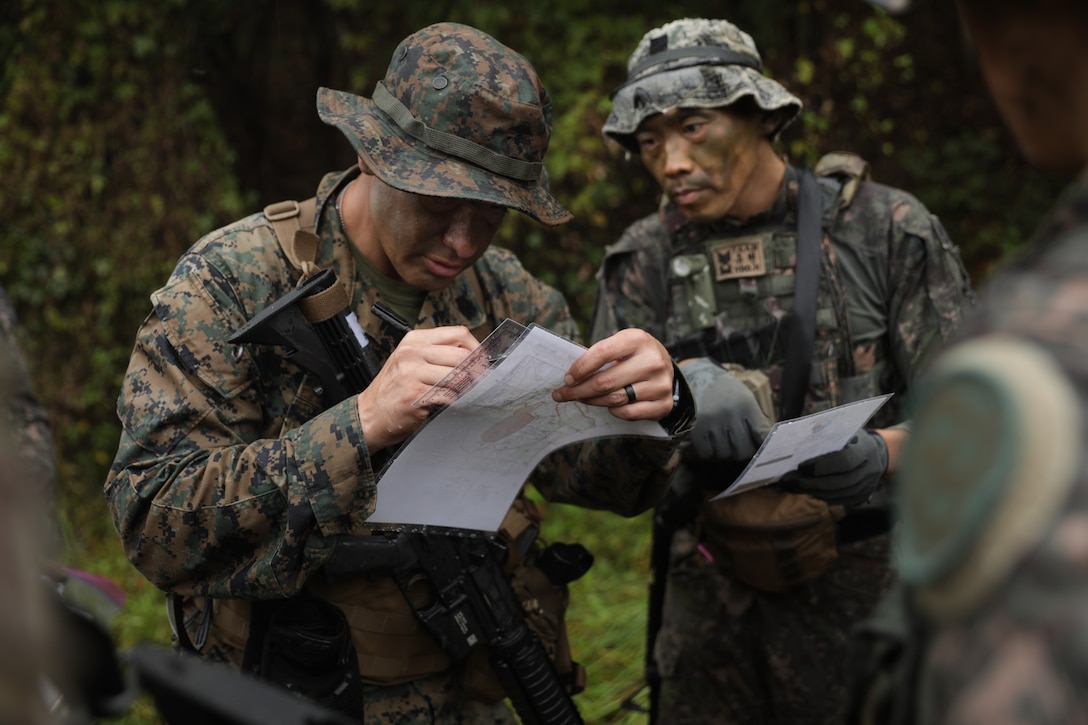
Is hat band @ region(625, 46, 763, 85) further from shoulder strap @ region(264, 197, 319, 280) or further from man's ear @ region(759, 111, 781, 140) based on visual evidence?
shoulder strap @ region(264, 197, 319, 280)

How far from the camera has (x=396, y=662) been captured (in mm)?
2139

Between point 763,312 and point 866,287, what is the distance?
28 cm

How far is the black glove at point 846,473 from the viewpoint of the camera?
246cm

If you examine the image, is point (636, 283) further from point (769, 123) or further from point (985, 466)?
point (985, 466)

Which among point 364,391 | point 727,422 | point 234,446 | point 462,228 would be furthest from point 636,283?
point 234,446

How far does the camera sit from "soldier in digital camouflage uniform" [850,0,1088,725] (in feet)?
2.52

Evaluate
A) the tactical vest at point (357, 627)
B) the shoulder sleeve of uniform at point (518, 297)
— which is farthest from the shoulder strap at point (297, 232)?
the shoulder sleeve of uniform at point (518, 297)

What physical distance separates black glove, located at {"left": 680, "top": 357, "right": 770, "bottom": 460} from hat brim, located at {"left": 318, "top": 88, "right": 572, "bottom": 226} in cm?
61

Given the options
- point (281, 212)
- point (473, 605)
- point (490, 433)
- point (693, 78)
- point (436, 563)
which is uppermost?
point (693, 78)

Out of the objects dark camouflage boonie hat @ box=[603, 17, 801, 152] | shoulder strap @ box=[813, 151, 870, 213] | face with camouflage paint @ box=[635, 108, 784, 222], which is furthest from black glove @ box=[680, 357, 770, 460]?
dark camouflage boonie hat @ box=[603, 17, 801, 152]

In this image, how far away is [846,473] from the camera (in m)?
2.47

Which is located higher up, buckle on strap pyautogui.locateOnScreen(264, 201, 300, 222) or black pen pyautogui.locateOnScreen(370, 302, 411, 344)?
buckle on strap pyautogui.locateOnScreen(264, 201, 300, 222)

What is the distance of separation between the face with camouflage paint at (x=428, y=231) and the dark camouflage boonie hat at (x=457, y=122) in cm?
7

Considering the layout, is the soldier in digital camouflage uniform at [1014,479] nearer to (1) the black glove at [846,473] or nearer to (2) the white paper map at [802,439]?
(2) the white paper map at [802,439]
